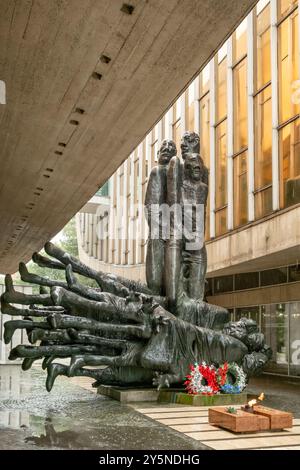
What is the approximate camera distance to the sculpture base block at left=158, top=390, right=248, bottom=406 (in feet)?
27.3

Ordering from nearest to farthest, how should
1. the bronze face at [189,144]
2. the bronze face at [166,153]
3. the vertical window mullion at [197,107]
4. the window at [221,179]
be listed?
the bronze face at [189,144]
the bronze face at [166,153]
the window at [221,179]
the vertical window mullion at [197,107]

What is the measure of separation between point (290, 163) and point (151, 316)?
6.04 meters

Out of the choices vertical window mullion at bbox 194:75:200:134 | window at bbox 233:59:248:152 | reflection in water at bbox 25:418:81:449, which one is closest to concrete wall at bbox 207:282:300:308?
window at bbox 233:59:248:152

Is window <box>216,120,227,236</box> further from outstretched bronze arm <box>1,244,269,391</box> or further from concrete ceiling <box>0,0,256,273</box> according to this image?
outstretched bronze arm <box>1,244,269,391</box>

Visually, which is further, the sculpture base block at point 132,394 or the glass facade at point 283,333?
the glass facade at point 283,333

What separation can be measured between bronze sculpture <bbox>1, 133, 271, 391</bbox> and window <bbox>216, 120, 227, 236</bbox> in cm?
605

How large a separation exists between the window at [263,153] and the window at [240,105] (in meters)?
0.80

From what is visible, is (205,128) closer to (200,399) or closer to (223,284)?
(223,284)

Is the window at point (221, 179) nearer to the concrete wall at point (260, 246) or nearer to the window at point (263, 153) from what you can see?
the concrete wall at point (260, 246)

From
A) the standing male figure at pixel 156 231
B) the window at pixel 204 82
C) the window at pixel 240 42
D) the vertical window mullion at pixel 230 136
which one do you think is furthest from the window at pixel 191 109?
the standing male figure at pixel 156 231

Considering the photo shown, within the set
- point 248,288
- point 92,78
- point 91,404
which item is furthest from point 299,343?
point 92,78

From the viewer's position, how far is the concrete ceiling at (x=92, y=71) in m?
5.26

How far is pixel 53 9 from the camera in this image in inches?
206

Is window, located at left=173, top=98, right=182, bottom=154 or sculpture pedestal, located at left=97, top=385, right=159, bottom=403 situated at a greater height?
window, located at left=173, top=98, right=182, bottom=154
